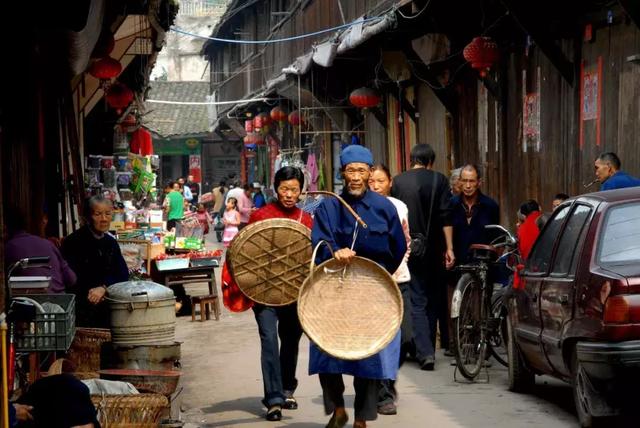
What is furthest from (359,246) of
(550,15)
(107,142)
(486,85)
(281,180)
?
(107,142)

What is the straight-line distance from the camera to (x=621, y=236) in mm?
7719

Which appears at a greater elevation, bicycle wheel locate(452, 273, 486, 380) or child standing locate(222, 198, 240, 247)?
child standing locate(222, 198, 240, 247)

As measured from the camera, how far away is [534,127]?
49.3 ft

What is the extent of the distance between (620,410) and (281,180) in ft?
10.3

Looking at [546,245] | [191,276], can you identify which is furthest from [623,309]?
[191,276]

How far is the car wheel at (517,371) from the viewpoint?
9742mm

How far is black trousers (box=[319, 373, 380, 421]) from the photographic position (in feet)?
25.5

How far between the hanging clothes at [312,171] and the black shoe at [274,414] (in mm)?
21698

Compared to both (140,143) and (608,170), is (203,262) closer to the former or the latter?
(608,170)

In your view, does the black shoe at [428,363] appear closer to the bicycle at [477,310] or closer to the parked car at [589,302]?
the bicycle at [477,310]

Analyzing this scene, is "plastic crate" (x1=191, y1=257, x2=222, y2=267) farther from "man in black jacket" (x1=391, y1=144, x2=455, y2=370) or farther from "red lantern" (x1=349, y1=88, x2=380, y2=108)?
"red lantern" (x1=349, y1=88, x2=380, y2=108)

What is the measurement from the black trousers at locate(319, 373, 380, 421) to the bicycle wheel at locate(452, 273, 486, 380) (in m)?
2.62

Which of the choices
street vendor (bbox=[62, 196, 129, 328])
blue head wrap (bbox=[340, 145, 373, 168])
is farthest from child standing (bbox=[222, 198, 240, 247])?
blue head wrap (bbox=[340, 145, 373, 168])

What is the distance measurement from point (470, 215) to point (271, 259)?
3.47m
